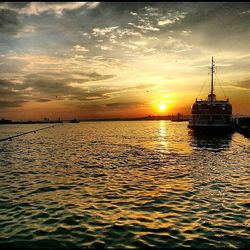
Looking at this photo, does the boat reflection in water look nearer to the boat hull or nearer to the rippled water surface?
the boat hull

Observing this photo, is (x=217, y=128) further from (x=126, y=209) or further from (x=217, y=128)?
(x=126, y=209)

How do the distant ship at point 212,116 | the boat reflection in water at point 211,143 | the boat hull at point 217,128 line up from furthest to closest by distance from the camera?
1. the distant ship at point 212,116
2. the boat hull at point 217,128
3. the boat reflection in water at point 211,143

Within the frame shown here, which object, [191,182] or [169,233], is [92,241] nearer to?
[169,233]

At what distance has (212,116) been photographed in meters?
68.3

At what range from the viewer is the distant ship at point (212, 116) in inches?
2574

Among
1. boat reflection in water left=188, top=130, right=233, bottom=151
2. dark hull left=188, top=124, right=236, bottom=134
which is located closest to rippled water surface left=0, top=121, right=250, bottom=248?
→ boat reflection in water left=188, top=130, right=233, bottom=151

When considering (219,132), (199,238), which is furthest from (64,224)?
(219,132)

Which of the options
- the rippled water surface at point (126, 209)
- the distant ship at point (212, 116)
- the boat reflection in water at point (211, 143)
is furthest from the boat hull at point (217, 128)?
the rippled water surface at point (126, 209)

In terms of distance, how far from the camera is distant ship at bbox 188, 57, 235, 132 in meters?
65.4

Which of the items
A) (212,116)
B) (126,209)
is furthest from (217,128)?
(126,209)

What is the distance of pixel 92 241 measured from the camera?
29.0 ft

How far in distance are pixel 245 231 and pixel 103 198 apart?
22.0ft

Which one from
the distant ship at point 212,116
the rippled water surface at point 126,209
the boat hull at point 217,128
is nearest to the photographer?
the rippled water surface at point 126,209

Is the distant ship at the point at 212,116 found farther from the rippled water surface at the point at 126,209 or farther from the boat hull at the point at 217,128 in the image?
the rippled water surface at the point at 126,209
